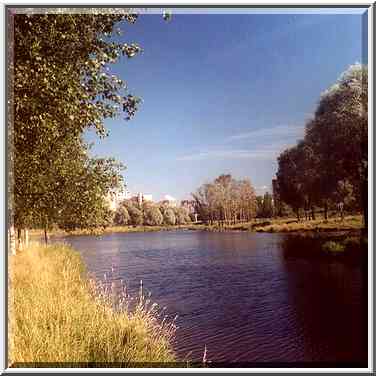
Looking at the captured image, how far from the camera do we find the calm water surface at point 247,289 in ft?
14.4

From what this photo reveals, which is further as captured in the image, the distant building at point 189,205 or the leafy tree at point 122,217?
the leafy tree at point 122,217

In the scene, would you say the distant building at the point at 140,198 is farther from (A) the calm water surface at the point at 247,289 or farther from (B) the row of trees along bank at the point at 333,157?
(B) the row of trees along bank at the point at 333,157

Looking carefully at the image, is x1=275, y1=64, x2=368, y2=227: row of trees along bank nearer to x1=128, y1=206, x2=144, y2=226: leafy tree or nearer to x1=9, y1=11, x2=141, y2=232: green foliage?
x1=128, y1=206, x2=144, y2=226: leafy tree

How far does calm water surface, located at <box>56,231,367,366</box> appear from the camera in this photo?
439 cm

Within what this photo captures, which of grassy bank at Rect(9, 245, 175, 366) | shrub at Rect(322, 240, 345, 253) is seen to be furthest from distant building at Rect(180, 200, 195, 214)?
shrub at Rect(322, 240, 345, 253)

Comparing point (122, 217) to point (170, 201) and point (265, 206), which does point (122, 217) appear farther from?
point (265, 206)

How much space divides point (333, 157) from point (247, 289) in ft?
5.07

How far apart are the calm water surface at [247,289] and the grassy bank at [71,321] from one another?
0.21 meters

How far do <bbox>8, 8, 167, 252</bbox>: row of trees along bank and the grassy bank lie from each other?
428 millimetres

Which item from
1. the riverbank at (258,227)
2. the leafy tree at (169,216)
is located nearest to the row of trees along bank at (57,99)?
the riverbank at (258,227)

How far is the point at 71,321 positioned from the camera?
4324mm

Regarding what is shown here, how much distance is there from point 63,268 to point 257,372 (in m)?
2.09

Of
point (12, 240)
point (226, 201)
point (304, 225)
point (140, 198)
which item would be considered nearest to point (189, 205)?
point (226, 201)

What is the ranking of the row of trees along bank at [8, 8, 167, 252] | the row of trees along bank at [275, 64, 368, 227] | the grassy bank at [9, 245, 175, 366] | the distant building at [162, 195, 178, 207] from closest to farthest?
1. the grassy bank at [9, 245, 175, 366]
2. the row of trees along bank at [8, 8, 167, 252]
3. the row of trees along bank at [275, 64, 368, 227]
4. the distant building at [162, 195, 178, 207]
